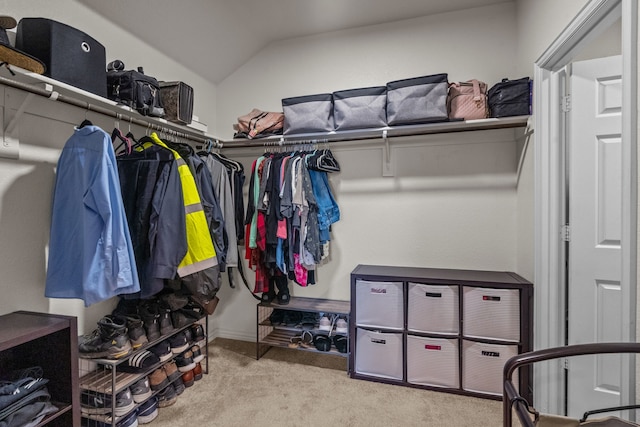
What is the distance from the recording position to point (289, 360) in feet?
7.95

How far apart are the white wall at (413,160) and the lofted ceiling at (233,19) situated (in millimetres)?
92

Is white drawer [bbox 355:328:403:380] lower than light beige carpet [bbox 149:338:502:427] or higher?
higher

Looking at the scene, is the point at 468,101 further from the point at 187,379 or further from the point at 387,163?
the point at 187,379

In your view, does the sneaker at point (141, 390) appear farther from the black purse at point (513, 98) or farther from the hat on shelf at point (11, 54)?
the black purse at point (513, 98)

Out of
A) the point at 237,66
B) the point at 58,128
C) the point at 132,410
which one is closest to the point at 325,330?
the point at 132,410

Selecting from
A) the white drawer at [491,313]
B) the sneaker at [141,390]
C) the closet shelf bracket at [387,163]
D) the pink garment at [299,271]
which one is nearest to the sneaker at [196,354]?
the sneaker at [141,390]

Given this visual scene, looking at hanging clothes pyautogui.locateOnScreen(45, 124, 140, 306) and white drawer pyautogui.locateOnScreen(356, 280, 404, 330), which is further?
white drawer pyautogui.locateOnScreen(356, 280, 404, 330)

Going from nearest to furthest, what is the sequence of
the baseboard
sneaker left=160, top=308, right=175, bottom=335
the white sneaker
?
sneaker left=160, top=308, right=175, bottom=335, the white sneaker, the baseboard

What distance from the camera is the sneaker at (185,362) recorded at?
1.98m

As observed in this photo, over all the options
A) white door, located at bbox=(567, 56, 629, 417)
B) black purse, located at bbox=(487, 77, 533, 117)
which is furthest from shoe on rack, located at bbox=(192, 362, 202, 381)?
black purse, located at bbox=(487, 77, 533, 117)

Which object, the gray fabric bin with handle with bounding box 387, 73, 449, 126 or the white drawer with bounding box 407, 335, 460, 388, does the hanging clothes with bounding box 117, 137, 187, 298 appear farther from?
the white drawer with bounding box 407, 335, 460, 388

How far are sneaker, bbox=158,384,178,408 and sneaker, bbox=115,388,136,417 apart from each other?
9.9 inches

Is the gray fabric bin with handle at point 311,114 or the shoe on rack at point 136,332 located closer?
the shoe on rack at point 136,332

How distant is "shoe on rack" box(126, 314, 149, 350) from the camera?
5.39 ft
